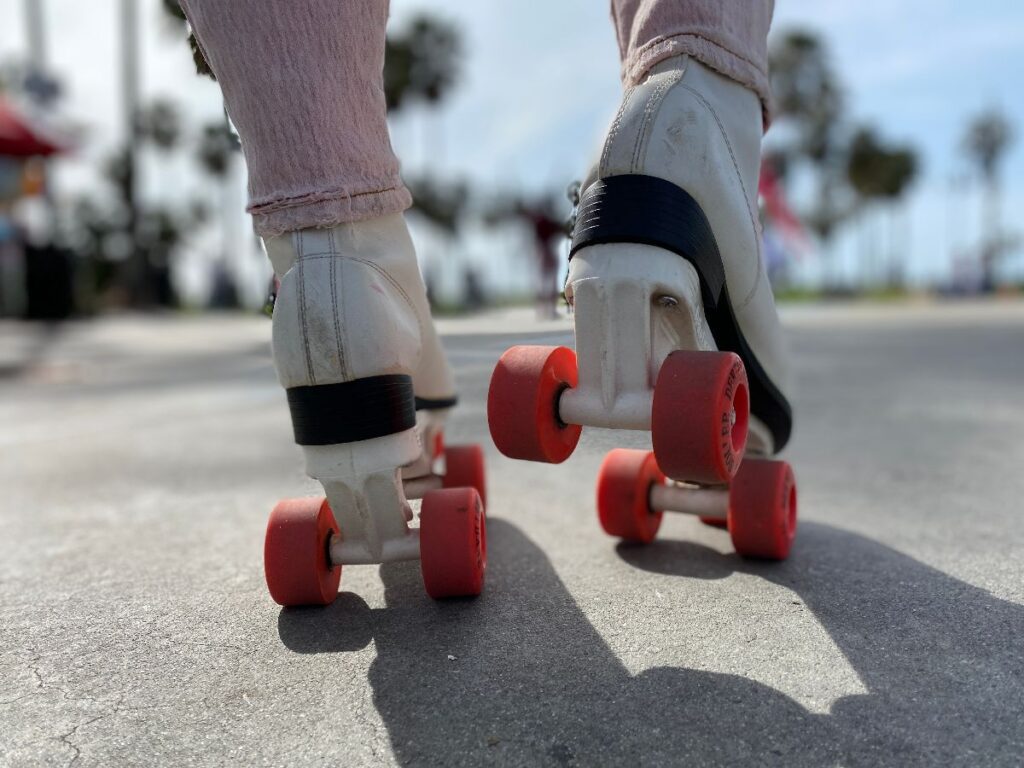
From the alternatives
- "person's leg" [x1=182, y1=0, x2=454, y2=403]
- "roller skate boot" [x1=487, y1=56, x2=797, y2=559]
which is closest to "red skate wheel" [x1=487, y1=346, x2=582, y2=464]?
"roller skate boot" [x1=487, y1=56, x2=797, y2=559]

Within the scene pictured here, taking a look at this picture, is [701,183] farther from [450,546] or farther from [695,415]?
[450,546]

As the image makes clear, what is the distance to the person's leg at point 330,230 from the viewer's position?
1.18 meters

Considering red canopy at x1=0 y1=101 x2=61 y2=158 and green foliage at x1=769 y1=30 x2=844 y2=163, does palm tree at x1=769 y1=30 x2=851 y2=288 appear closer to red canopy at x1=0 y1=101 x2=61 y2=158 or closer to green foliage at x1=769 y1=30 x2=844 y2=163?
green foliage at x1=769 y1=30 x2=844 y2=163

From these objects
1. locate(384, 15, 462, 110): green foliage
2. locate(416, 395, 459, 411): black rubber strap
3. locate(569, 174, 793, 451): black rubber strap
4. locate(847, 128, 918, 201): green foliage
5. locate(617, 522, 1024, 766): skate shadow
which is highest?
locate(384, 15, 462, 110): green foliage

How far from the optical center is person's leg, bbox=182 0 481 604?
46.5 inches

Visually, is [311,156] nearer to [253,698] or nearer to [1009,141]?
[253,698]

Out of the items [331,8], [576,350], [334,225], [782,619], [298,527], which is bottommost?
[782,619]

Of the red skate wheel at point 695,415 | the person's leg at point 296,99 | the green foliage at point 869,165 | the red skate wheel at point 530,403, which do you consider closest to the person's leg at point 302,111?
the person's leg at point 296,99

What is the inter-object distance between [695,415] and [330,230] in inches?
22.5

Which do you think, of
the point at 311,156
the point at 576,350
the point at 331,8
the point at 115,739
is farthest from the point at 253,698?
the point at 331,8

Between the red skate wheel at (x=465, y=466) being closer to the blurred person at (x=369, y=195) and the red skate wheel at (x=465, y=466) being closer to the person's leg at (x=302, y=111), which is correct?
the blurred person at (x=369, y=195)

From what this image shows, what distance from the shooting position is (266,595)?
1.40 m

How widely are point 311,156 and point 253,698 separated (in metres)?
0.72

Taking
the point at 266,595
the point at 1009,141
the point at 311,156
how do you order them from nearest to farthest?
the point at 311,156, the point at 266,595, the point at 1009,141
